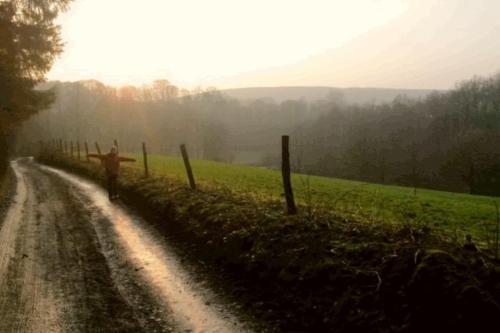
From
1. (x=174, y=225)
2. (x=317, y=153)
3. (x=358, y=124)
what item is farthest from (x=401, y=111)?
(x=174, y=225)

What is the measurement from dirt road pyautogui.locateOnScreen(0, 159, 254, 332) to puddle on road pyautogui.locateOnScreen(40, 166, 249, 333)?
0.05 ft

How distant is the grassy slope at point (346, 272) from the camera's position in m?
5.83

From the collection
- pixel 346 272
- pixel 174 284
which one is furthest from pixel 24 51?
pixel 346 272

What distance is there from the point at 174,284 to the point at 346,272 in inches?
129

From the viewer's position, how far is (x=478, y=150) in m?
65.9

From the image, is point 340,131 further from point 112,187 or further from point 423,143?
point 112,187

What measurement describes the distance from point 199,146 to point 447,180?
80042 mm

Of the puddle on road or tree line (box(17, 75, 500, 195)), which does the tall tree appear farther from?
tree line (box(17, 75, 500, 195))

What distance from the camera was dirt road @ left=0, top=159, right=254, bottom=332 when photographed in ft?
23.4

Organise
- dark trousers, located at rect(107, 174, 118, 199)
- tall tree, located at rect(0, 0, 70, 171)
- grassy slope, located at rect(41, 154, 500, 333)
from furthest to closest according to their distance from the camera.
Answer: tall tree, located at rect(0, 0, 70, 171) < dark trousers, located at rect(107, 174, 118, 199) < grassy slope, located at rect(41, 154, 500, 333)

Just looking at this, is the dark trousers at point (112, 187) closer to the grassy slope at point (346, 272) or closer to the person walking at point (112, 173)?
the person walking at point (112, 173)

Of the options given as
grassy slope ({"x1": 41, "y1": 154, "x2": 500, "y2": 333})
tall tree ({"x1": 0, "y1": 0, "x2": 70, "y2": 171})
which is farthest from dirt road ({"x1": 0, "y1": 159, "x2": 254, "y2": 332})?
tall tree ({"x1": 0, "y1": 0, "x2": 70, "y2": 171})

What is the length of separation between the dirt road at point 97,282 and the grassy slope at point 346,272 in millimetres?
821

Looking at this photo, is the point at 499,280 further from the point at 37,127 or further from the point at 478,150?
the point at 37,127
